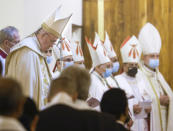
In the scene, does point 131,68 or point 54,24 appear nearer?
point 54,24

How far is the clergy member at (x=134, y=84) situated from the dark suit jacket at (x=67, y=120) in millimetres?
3668

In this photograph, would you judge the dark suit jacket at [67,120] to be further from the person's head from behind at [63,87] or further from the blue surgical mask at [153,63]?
the blue surgical mask at [153,63]

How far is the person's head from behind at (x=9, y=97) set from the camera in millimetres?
1892

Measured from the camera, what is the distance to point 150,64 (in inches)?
302

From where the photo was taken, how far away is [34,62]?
434 centimetres

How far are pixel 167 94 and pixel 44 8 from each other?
334cm

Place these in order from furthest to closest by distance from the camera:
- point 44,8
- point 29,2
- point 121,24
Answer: point 121,24 < point 44,8 < point 29,2

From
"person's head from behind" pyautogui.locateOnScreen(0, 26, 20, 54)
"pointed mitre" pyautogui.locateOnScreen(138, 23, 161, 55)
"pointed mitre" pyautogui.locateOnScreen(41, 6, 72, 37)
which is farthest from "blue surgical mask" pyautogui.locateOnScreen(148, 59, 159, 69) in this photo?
"person's head from behind" pyautogui.locateOnScreen(0, 26, 20, 54)

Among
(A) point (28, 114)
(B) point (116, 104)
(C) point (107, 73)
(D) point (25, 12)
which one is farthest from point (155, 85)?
(A) point (28, 114)

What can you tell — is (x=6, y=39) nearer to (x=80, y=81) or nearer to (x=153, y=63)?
(x=80, y=81)

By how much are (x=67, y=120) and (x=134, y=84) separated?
15.9 feet

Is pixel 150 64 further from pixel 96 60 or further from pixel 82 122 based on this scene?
pixel 82 122

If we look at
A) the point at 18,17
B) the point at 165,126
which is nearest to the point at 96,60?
the point at 18,17

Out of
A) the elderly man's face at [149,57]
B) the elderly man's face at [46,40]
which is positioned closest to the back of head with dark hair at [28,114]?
the elderly man's face at [46,40]
